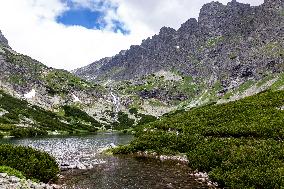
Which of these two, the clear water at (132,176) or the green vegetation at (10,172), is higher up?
the green vegetation at (10,172)

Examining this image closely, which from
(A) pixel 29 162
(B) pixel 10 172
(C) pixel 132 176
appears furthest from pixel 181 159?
(B) pixel 10 172

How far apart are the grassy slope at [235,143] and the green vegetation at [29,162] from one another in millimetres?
18376

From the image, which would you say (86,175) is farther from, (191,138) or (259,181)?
(191,138)

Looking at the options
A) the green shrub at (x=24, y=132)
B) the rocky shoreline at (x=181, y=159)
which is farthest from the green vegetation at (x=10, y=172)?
the green shrub at (x=24, y=132)

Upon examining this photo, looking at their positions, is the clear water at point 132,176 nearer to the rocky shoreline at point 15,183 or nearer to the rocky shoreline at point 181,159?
the rocky shoreline at point 181,159

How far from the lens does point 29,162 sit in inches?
1615

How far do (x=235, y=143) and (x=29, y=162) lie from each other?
98.2ft

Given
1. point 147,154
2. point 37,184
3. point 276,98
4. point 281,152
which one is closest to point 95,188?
point 37,184

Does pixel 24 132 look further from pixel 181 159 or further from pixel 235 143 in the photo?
pixel 235 143

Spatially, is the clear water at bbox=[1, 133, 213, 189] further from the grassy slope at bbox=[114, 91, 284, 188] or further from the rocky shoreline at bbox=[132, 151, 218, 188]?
the grassy slope at bbox=[114, 91, 284, 188]

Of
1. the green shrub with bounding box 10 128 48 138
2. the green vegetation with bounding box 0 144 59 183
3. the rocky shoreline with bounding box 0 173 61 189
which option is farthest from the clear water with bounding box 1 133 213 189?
the green shrub with bounding box 10 128 48 138

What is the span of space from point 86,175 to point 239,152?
751 inches

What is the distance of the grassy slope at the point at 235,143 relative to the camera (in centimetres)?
3813

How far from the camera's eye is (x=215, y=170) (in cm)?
4344
